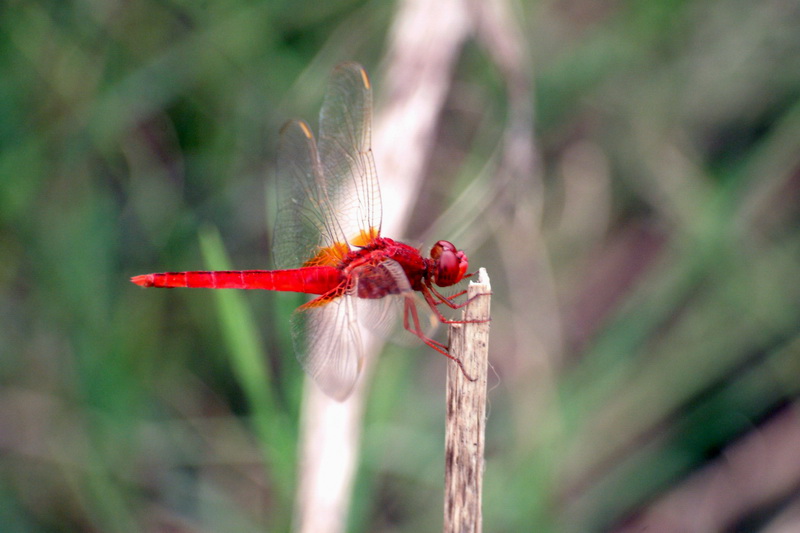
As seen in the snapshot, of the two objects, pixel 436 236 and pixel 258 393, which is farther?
pixel 436 236

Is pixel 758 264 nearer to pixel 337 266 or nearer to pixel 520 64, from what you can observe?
pixel 520 64

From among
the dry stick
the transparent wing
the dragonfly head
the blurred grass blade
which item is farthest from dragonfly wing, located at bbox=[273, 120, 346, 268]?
the dry stick

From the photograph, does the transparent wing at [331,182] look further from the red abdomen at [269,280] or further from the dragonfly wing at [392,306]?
the dragonfly wing at [392,306]

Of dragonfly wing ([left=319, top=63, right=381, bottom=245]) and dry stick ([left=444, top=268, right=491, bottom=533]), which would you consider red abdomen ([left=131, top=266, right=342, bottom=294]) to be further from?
dry stick ([left=444, top=268, right=491, bottom=533])

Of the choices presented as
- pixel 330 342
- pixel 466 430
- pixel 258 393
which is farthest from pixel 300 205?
pixel 466 430

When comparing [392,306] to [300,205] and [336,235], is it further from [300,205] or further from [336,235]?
[300,205]

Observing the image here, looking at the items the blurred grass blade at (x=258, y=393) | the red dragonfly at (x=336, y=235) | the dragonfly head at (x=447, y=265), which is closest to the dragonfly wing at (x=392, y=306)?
the red dragonfly at (x=336, y=235)

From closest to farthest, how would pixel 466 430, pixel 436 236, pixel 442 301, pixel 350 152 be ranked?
1. pixel 466 430
2. pixel 442 301
3. pixel 350 152
4. pixel 436 236

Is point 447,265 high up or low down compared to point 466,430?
up
